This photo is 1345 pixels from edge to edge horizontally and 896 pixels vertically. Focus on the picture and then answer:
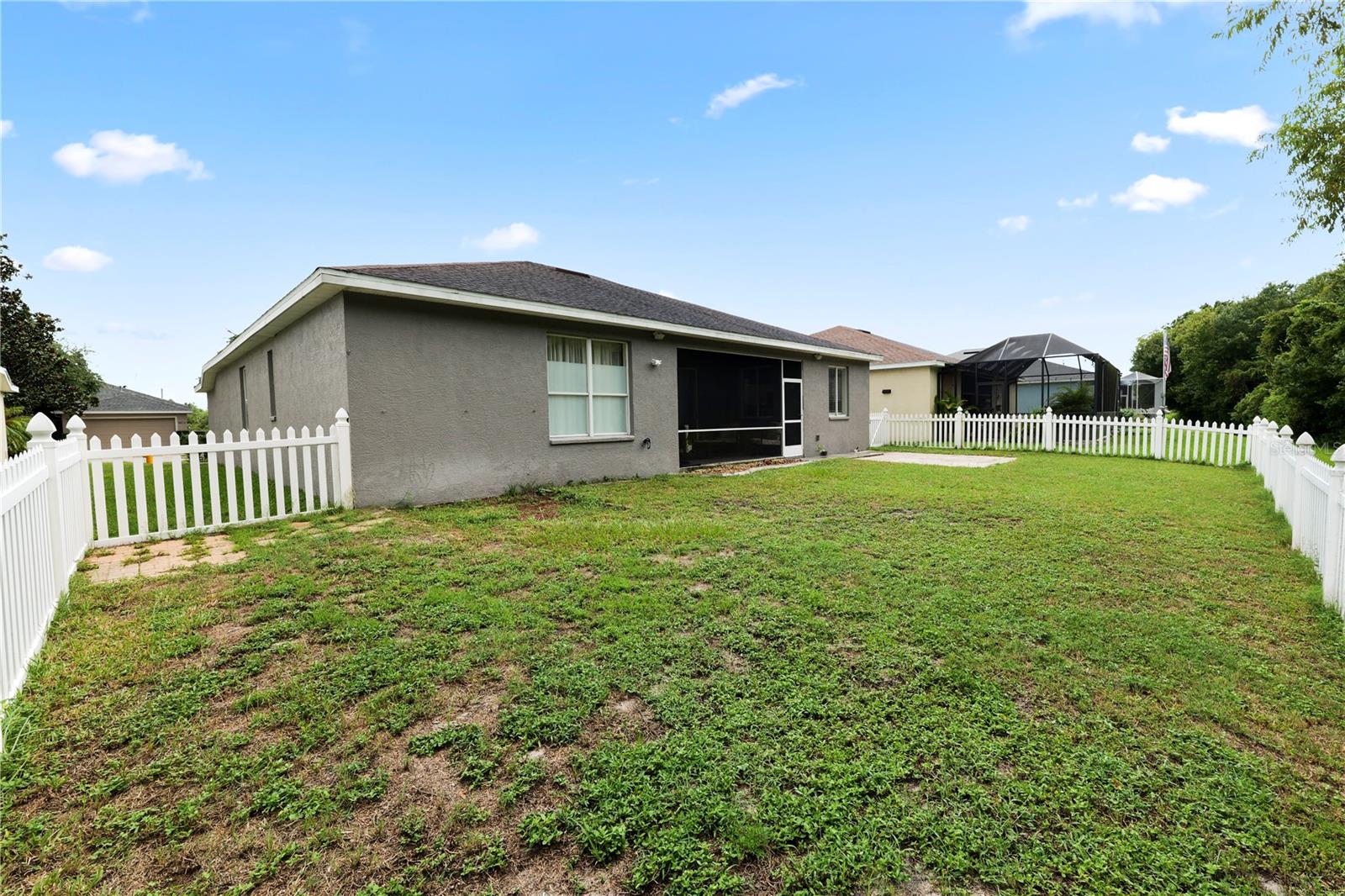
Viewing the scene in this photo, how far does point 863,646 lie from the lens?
3.15 metres

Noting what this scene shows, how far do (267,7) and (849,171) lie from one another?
11.7m

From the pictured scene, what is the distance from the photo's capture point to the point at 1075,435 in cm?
1538

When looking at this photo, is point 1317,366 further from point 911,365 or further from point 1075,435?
point 911,365

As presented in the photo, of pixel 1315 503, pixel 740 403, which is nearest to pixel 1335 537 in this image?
pixel 1315 503

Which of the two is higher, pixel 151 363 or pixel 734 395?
pixel 151 363

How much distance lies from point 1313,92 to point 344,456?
1414 centimetres

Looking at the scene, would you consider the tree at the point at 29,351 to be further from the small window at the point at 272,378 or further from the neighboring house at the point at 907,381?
the neighboring house at the point at 907,381

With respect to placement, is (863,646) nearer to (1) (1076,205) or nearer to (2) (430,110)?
(2) (430,110)

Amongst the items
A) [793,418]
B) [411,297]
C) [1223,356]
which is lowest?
[793,418]

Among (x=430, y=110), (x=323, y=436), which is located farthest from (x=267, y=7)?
(x=323, y=436)

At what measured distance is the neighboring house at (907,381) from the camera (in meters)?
22.1

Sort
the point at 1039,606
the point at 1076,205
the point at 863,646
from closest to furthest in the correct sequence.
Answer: the point at 863,646 < the point at 1039,606 < the point at 1076,205

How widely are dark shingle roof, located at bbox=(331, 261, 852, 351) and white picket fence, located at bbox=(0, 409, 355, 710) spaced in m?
2.25

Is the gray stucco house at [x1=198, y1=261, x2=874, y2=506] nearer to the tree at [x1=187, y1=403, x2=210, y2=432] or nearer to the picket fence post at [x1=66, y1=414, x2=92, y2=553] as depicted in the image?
the picket fence post at [x1=66, y1=414, x2=92, y2=553]
